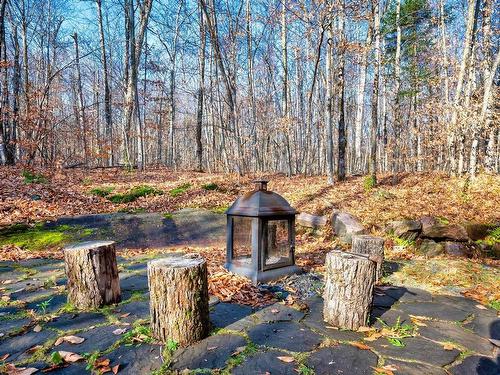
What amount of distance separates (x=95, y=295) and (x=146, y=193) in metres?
7.79

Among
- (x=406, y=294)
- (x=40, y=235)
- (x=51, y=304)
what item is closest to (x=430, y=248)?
(x=406, y=294)

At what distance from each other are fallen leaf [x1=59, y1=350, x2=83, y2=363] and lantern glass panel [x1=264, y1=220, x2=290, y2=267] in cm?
250

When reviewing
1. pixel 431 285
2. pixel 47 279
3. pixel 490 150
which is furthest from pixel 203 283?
pixel 490 150

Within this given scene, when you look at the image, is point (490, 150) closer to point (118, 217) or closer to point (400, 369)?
point (400, 369)

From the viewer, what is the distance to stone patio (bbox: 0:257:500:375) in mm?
2330

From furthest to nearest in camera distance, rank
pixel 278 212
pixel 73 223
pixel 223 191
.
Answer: pixel 223 191 → pixel 73 223 → pixel 278 212

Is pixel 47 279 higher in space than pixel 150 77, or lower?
lower

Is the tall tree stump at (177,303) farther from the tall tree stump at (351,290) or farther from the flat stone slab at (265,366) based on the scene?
the tall tree stump at (351,290)

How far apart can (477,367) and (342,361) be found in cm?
109

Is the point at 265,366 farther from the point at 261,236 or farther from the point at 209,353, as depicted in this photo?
the point at 261,236

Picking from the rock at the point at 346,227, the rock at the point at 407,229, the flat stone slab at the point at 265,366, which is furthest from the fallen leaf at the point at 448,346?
the rock at the point at 407,229

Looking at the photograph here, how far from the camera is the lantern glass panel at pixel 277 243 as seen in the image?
4336mm

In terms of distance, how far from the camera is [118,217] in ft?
27.2

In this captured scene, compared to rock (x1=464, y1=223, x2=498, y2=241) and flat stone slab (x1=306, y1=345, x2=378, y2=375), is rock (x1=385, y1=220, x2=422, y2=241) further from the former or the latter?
flat stone slab (x1=306, y1=345, x2=378, y2=375)
